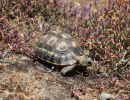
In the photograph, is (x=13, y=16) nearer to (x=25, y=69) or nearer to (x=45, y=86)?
(x=25, y=69)

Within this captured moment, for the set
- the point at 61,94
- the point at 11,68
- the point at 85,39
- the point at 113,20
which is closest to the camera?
the point at 61,94

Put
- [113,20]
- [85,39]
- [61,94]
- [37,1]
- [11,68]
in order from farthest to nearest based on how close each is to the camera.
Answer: [37,1] < [113,20] < [85,39] < [11,68] < [61,94]

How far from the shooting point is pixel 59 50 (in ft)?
22.5

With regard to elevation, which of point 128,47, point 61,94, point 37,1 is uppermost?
point 37,1

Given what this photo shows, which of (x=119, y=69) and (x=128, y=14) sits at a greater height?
(x=128, y=14)

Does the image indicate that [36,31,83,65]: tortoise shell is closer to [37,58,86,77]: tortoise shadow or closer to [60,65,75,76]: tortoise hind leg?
[60,65,75,76]: tortoise hind leg

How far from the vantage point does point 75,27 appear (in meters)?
8.45

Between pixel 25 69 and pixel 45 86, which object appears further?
pixel 25 69

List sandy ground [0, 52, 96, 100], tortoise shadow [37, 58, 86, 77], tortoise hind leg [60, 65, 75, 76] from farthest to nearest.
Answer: tortoise shadow [37, 58, 86, 77], tortoise hind leg [60, 65, 75, 76], sandy ground [0, 52, 96, 100]

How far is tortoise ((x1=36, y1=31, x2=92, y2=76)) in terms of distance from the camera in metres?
6.78

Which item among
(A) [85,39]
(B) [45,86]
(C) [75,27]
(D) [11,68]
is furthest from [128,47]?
(D) [11,68]

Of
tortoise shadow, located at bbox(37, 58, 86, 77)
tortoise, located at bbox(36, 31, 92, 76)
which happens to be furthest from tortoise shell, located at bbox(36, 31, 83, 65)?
tortoise shadow, located at bbox(37, 58, 86, 77)

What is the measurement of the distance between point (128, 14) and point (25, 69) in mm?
3183

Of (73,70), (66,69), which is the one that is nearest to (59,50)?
(66,69)
